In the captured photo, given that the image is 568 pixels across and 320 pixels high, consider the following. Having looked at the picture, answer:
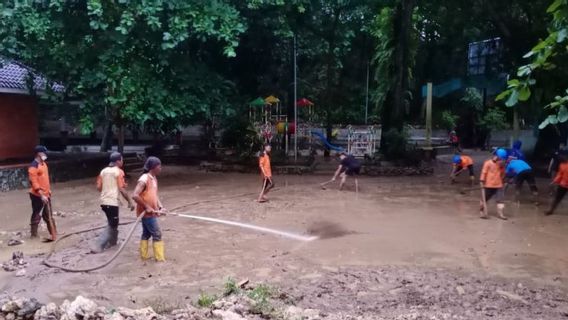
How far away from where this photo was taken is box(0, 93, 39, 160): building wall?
17.2 meters

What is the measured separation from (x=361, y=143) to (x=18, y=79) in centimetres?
1370

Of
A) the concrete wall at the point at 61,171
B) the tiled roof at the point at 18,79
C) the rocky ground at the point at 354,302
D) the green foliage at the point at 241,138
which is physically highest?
the tiled roof at the point at 18,79

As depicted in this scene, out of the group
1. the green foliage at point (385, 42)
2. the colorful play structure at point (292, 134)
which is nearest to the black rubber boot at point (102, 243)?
the colorful play structure at point (292, 134)

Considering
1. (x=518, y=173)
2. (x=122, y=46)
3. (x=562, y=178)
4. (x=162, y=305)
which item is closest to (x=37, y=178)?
(x=162, y=305)

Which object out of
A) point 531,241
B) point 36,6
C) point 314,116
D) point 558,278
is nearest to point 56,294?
point 558,278

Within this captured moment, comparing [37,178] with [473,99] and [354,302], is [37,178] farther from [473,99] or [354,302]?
[473,99]

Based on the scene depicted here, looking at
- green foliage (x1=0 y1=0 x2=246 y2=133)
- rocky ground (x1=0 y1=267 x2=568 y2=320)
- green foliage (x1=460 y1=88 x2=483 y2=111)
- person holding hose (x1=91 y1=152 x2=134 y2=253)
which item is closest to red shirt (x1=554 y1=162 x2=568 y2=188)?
rocky ground (x1=0 y1=267 x2=568 y2=320)

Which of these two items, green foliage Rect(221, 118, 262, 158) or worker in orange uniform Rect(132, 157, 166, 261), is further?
green foliage Rect(221, 118, 262, 158)

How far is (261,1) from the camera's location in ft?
49.1

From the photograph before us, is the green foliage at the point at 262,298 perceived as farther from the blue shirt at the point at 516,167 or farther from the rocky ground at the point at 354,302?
the blue shirt at the point at 516,167

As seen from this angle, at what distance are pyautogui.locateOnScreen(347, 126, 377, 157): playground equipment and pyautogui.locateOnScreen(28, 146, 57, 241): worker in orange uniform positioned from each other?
1508cm

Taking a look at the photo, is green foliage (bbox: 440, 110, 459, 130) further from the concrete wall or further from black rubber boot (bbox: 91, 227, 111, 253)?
black rubber boot (bbox: 91, 227, 111, 253)

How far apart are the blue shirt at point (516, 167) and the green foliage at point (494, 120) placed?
17.1 metres

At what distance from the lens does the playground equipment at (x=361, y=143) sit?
75.9ft
